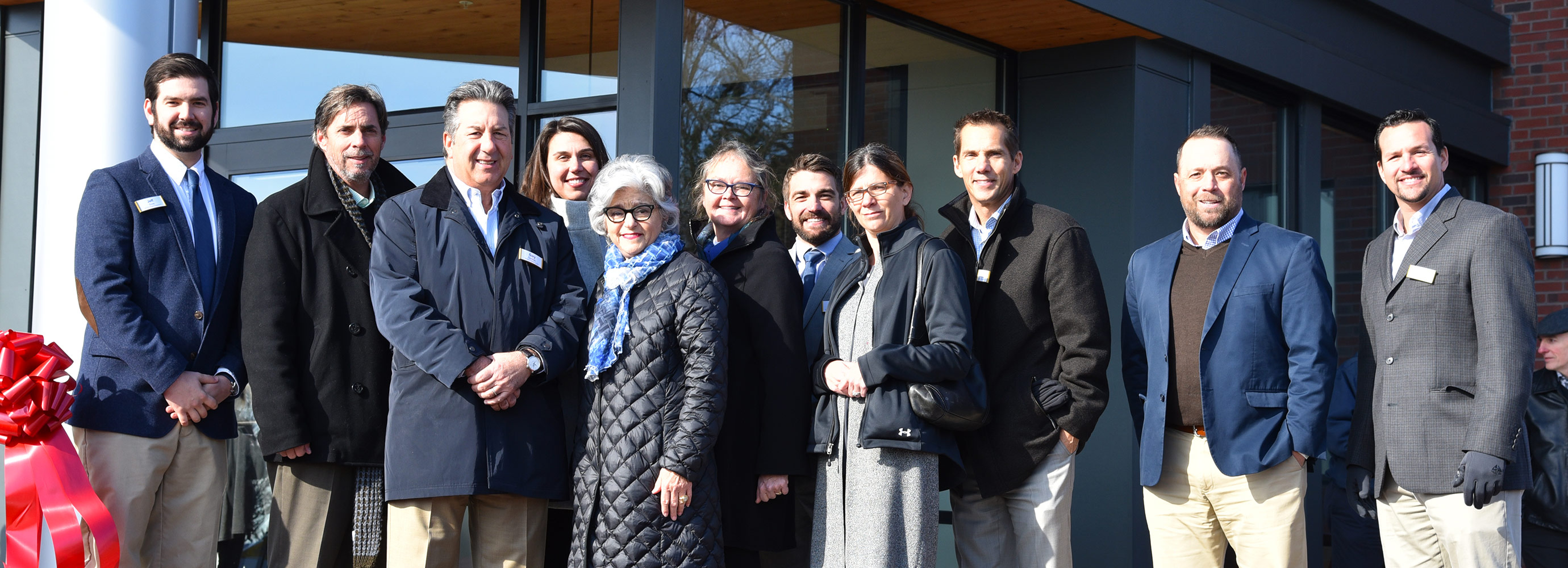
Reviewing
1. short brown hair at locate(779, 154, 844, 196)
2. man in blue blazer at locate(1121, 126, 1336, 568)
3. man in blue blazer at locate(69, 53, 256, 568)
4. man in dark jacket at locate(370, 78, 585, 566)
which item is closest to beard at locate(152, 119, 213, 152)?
man in blue blazer at locate(69, 53, 256, 568)

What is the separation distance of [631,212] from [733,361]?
0.56 m

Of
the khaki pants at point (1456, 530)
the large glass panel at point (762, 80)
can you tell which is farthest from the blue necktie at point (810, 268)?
the khaki pants at point (1456, 530)

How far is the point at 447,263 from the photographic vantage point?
146 inches

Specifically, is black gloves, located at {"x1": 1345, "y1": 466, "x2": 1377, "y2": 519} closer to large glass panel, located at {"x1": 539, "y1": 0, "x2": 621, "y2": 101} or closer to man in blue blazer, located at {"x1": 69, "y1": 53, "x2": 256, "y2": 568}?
large glass panel, located at {"x1": 539, "y1": 0, "x2": 621, "y2": 101}

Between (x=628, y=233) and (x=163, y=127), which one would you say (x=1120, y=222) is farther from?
(x=163, y=127)

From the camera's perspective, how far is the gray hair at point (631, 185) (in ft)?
12.4

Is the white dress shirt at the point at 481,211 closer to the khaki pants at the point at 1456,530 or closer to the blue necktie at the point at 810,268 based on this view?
the blue necktie at the point at 810,268

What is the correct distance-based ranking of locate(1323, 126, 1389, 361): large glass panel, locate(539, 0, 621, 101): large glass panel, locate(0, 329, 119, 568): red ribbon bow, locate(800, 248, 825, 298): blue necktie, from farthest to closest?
locate(1323, 126, 1389, 361): large glass panel
locate(539, 0, 621, 101): large glass panel
locate(800, 248, 825, 298): blue necktie
locate(0, 329, 119, 568): red ribbon bow

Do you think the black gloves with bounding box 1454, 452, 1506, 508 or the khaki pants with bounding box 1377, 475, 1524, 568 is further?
the khaki pants with bounding box 1377, 475, 1524, 568

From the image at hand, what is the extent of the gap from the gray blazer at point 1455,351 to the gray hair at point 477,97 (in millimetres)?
2958

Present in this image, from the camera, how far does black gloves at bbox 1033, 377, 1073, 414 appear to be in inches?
154

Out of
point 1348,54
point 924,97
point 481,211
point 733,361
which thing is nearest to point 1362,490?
point 733,361

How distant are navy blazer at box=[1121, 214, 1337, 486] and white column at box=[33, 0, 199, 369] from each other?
3.54 m

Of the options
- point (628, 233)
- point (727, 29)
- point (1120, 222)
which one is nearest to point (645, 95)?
point (727, 29)
